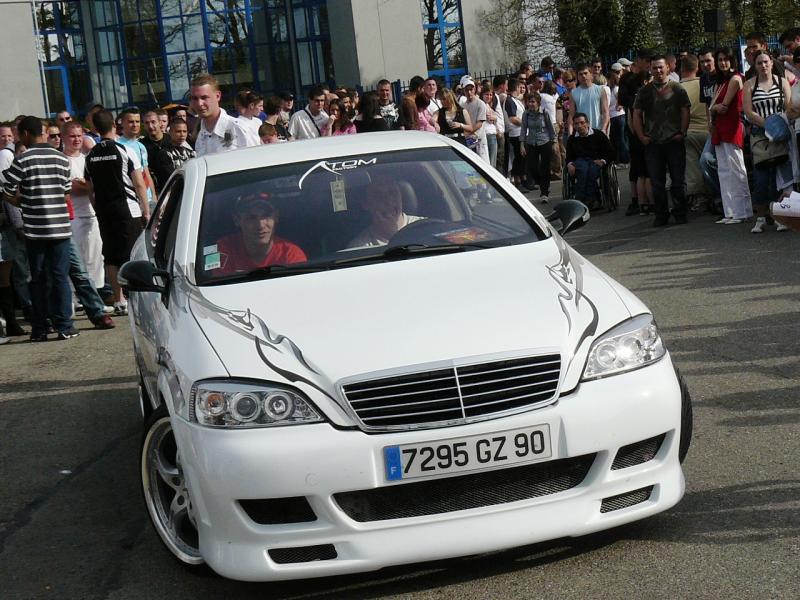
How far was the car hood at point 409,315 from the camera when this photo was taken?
14.5ft

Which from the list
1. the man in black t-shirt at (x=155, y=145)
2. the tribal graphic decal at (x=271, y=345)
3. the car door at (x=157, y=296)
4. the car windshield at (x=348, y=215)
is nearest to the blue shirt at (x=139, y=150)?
the man in black t-shirt at (x=155, y=145)

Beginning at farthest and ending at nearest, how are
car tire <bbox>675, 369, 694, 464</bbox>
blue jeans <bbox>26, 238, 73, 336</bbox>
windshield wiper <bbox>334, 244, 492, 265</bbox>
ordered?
blue jeans <bbox>26, 238, 73, 336</bbox> < windshield wiper <bbox>334, 244, 492, 265</bbox> < car tire <bbox>675, 369, 694, 464</bbox>

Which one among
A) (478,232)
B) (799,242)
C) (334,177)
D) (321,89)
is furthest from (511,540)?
(321,89)

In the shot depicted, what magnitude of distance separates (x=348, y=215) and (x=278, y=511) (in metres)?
1.78

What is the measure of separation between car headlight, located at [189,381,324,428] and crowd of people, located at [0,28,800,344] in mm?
6106

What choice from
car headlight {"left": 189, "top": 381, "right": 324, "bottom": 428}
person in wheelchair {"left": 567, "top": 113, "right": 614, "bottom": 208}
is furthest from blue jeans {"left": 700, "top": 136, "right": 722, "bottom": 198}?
car headlight {"left": 189, "top": 381, "right": 324, "bottom": 428}

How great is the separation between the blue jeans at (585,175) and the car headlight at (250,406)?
1248cm

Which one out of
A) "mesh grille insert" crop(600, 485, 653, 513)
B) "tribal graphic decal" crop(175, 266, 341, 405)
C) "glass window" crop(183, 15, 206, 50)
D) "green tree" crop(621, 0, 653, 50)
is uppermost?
"glass window" crop(183, 15, 206, 50)

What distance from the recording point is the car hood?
14.5 feet

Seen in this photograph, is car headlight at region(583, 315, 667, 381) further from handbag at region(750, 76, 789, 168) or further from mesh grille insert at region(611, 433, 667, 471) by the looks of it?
handbag at region(750, 76, 789, 168)

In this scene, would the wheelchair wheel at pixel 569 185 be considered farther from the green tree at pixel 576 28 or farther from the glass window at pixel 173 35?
the glass window at pixel 173 35

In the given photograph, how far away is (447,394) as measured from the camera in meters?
4.32

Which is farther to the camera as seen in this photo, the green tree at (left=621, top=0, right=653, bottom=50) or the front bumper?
the green tree at (left=621, top=0, right=653, bottom=50)

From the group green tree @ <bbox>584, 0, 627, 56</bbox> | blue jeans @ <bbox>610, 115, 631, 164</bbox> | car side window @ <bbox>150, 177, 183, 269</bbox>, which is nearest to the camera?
car side window @ <bbox>150, 177, 183, 269</bbox>
